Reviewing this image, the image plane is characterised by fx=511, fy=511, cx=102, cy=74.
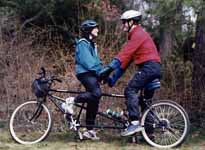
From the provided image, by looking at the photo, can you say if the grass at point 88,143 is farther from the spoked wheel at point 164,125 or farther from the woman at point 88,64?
the woman at point 88,64

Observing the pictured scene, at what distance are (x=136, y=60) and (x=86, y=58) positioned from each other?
2.41ft

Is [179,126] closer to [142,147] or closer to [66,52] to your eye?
[142,147]

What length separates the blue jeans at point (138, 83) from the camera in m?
7.42

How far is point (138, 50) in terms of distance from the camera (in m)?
7.43

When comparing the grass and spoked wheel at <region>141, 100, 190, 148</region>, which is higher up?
spoked wheel at <region>141, 100, 190, 148</region>

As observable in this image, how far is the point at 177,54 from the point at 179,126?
15.3 ft

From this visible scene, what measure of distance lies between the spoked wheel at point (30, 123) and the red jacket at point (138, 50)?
1.52 m

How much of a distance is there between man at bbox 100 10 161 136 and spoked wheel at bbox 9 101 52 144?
1.21 m

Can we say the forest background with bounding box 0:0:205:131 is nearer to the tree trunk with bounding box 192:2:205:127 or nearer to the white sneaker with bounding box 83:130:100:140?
the tree trunk with bounding box 192:2:205:127

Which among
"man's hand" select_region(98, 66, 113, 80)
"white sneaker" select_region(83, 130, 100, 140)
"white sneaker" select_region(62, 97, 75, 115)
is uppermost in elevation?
"man's hand" select_region(98, 66, 113, 80)

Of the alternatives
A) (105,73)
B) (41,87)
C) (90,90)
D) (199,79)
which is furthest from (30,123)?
(199,79)

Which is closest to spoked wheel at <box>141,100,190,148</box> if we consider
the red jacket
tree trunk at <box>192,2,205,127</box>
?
the red jacket

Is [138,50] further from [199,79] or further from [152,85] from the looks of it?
[199,79]

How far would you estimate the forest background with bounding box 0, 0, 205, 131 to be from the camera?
9.23 metres
